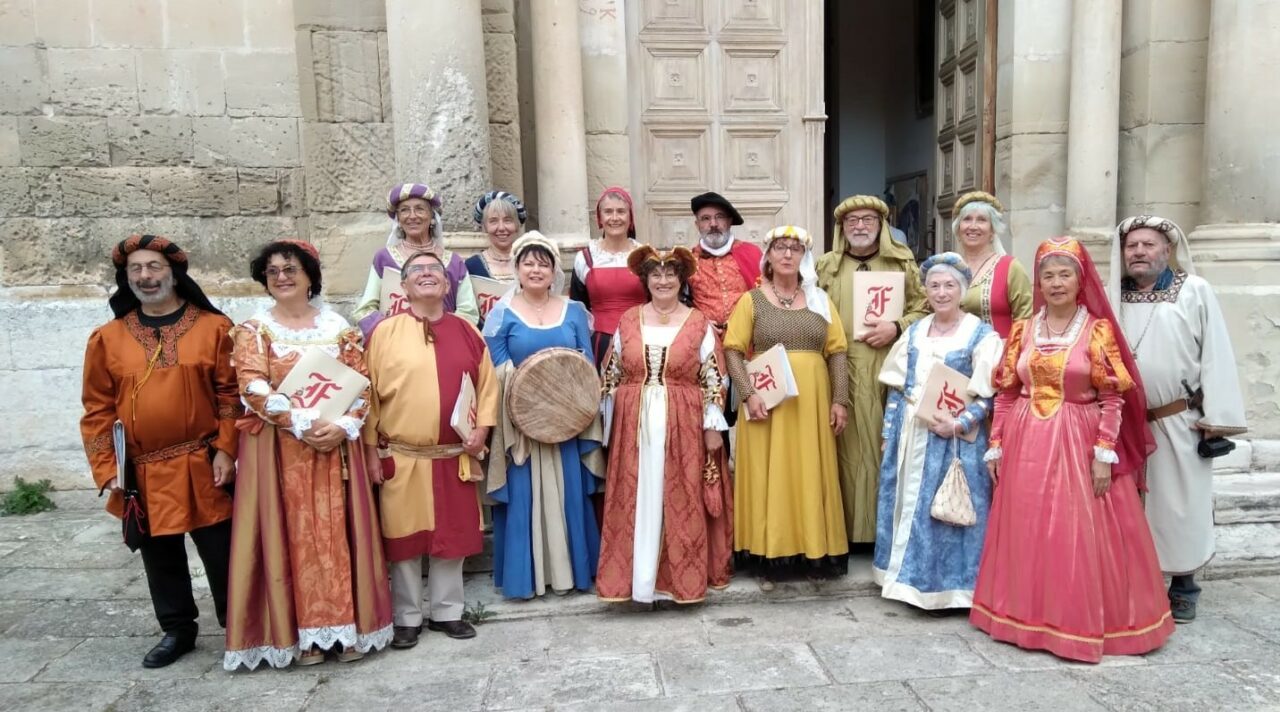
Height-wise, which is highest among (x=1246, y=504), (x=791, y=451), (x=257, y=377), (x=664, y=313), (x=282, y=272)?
(x=282, y=272)

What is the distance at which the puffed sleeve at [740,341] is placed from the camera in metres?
4.00

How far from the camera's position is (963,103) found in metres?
6.61

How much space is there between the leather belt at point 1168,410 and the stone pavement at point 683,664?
36.3 inches

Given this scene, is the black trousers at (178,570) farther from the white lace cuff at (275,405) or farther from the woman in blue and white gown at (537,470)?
the woman in blue and white gown at (537,470)

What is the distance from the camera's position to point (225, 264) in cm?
564

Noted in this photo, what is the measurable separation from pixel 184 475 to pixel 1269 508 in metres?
5.50

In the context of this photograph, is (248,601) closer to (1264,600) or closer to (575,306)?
(575,306)

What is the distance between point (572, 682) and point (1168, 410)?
2.83 meters

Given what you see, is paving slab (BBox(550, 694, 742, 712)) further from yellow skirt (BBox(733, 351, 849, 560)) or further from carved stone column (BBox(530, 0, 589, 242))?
carved stone column (BBox(530, 0, 589, 242))

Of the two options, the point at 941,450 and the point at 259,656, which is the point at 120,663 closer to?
the point at 259,656

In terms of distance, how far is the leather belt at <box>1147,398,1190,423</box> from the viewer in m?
A: 3.69

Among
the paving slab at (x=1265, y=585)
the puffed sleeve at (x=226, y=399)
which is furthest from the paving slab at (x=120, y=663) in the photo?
the paving slab at (x=1265, y=585)

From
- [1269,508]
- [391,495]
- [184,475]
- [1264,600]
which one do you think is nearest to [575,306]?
[391,495]

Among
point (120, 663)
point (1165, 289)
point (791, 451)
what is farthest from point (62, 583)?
point (1165, 289)
